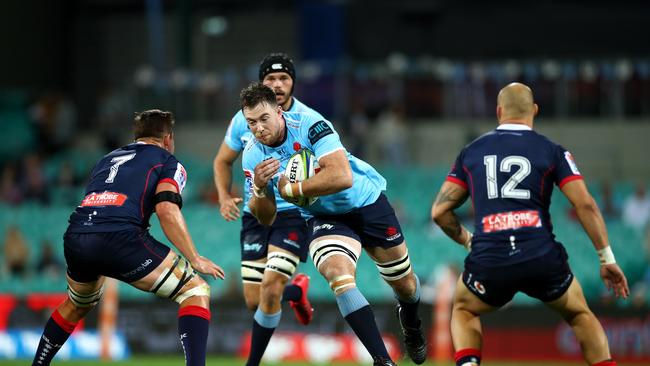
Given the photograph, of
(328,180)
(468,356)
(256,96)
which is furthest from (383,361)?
(256,96)

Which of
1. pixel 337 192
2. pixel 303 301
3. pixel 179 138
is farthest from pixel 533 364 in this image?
pixel 179 138

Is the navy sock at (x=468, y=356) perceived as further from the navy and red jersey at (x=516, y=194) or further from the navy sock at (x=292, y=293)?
the navy sock at (x=292, y=293)

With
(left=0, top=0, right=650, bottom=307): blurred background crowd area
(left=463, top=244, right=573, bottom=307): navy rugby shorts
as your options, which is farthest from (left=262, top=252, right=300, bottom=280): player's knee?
(left=0, top=0, right=650, bottom=307): blurred background crowd area

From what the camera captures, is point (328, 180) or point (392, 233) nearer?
point (328, 180)

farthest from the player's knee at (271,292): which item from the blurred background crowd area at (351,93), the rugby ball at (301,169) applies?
the blurred background crowd area at (351,93)

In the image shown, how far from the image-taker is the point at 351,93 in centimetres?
2227

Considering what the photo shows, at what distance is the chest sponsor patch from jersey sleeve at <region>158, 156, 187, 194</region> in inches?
95.1

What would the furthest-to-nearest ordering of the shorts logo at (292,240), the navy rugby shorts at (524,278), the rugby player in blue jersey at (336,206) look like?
the shorts logo at (292,240) < the rugby player in blue jersey at (336,206) < the navy rugby shorts at (524,278)

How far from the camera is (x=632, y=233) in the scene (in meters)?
18.0

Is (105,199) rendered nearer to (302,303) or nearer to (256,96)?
(256,96)

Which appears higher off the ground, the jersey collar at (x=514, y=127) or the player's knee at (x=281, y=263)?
the jersey collar at (x=514, y=127)

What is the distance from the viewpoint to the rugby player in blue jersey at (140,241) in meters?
8.16

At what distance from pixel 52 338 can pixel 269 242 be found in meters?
2.09

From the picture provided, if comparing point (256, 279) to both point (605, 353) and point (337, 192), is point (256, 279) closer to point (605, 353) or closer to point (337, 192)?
point (337, 192)
